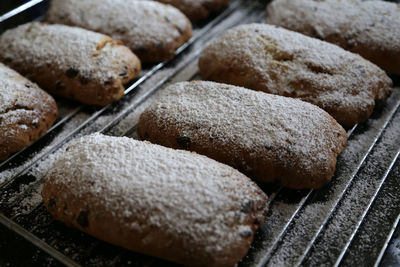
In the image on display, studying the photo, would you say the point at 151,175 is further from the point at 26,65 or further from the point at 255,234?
the point at 26,65

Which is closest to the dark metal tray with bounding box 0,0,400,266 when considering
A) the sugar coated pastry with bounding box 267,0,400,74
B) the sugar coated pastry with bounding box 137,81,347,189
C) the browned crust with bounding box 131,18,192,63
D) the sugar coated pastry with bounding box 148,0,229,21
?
the sugar coated pastry with bounding box 137,81,347,189

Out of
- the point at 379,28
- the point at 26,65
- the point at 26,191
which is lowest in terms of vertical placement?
the point at 26,191

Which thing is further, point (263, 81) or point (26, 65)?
point (26, 65)

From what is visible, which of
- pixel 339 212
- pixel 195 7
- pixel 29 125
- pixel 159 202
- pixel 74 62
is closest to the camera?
pixel 159 202

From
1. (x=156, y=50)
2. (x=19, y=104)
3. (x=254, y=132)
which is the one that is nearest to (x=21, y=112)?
(x=19, y=104)

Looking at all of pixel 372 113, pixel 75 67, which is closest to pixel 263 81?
pixel 372 113

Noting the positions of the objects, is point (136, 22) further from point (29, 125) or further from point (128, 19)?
point (29, 125)

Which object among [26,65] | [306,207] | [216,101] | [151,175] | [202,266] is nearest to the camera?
[202,266]
